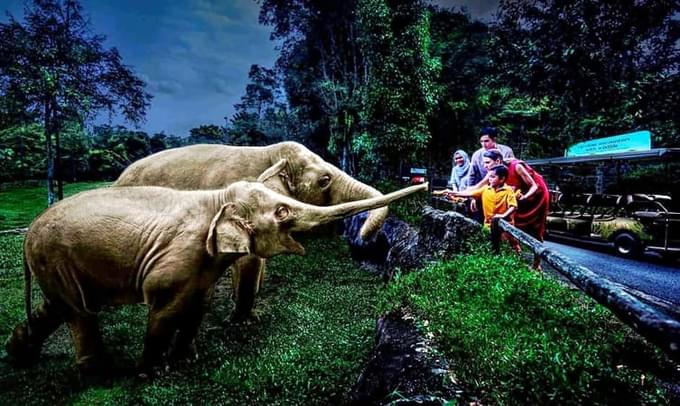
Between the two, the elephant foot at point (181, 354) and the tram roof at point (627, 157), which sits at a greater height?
the tram roof at point (627, 157)

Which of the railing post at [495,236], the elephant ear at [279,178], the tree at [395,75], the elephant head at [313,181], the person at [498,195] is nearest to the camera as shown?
the elephant ear at [279,178]

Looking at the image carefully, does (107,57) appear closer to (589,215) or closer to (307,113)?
(307,113)

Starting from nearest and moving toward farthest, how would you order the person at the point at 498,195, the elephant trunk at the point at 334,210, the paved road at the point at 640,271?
1. the elephant trunk at the point at 334,210
2. the person at the point at 498,195
3. the paved road at the point at 640,271

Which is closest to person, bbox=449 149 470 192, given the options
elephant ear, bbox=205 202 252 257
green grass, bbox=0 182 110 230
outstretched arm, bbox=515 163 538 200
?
outstretched arm, bbox=515 163 538 200

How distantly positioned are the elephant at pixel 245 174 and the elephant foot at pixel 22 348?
2.16m

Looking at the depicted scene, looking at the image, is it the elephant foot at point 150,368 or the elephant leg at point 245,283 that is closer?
the elephant foot at point 150,368

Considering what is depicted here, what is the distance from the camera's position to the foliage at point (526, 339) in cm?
212

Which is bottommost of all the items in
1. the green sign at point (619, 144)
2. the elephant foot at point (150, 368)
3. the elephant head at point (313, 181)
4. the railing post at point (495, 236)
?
the elephant foot at point (150, 368)

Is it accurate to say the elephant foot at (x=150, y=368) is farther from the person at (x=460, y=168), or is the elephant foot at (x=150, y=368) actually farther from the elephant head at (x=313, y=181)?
the person at (x=460, y=168)

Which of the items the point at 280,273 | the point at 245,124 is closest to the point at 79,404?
the point at 280,273

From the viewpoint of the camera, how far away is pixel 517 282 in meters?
4.01

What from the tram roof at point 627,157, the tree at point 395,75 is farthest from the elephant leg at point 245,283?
the tree at point 395,75

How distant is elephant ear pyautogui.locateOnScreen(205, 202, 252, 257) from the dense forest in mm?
17842

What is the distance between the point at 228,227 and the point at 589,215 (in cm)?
1196
